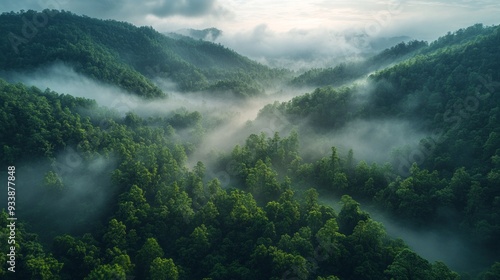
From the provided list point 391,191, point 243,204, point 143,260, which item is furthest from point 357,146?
point 143,260

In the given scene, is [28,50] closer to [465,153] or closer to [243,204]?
[243,204]

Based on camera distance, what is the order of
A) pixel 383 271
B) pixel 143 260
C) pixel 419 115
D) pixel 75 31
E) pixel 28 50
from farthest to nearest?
pixel 75 31, pixel 28 50, pixel 419 115, pixel 143 260, pixel 383 271

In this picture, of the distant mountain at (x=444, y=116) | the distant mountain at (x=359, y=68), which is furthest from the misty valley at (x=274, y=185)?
the distant mountain at (x=359, y=68)

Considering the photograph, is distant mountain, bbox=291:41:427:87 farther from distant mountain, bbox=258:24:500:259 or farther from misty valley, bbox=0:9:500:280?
misty valley, bbox=0:9:500:280

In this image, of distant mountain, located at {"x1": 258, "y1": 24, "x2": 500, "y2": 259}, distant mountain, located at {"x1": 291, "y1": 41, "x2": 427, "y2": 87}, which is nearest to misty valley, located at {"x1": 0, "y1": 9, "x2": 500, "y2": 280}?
distant mountain, located at {"x1": 258, "y1": 24, "x2": 500, "y2": 259}

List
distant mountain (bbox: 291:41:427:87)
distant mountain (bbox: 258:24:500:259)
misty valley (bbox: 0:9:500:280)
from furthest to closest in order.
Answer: distant mountain (bbox: 291:41:427:87)
distant mountain (bbox: 258:24:500:259)
misty valley (bbox: 0:9:500:280)

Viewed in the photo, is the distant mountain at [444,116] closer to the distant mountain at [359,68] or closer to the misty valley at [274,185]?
the misty valley at [274,185]

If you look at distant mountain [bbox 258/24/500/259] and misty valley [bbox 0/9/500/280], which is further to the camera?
distant mountain [bbox 258/24/500/259]

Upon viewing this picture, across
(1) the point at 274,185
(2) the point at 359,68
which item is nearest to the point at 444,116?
(1) the point at 274,185
